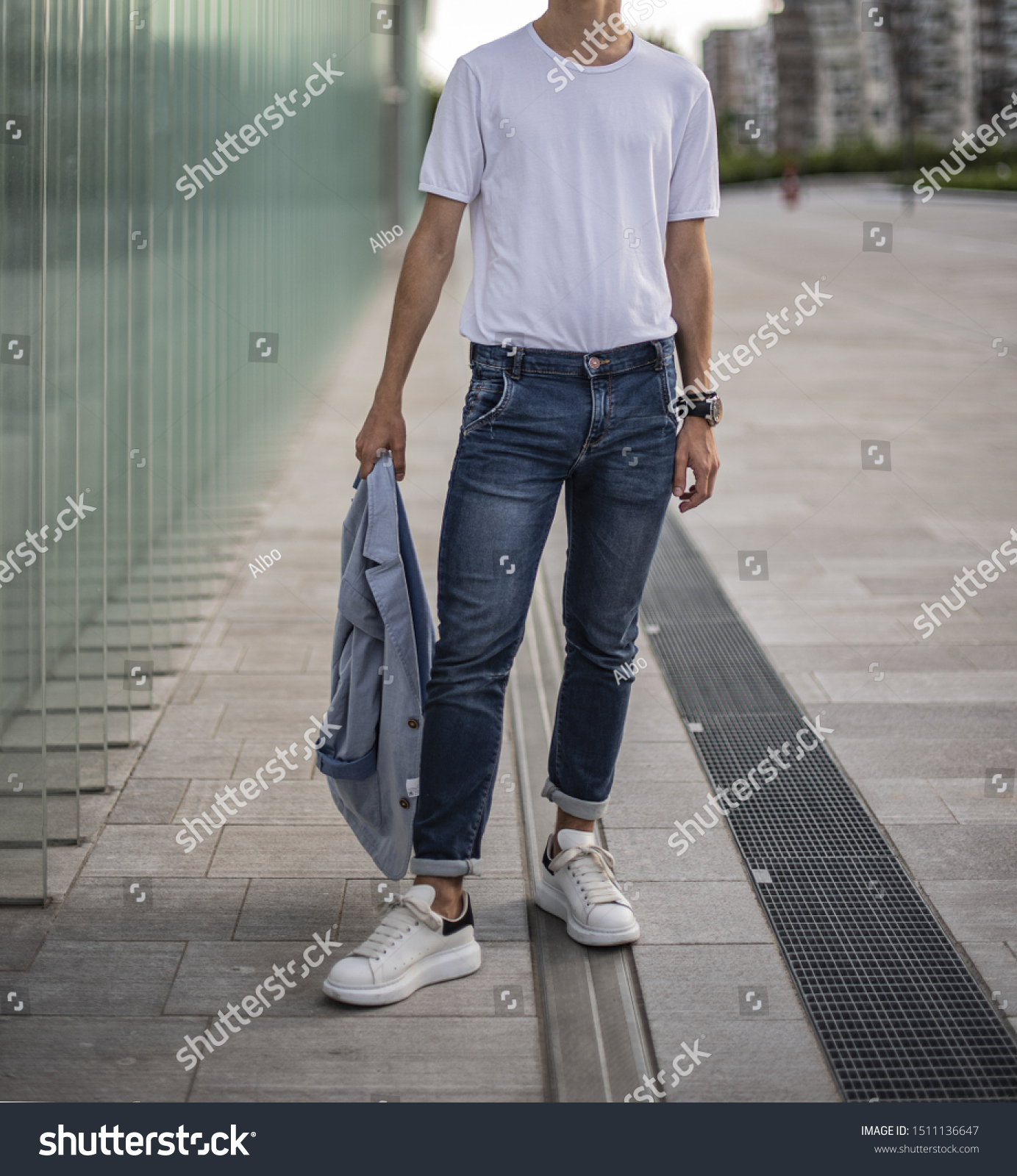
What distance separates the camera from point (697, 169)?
2.69 meters

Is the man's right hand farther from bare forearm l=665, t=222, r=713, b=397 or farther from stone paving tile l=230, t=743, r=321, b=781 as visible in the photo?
stone paving tile l=230, t=743, r=321, b=781

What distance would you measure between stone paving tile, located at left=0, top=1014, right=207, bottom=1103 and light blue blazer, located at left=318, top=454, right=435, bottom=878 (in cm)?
53

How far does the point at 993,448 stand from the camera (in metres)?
8.46

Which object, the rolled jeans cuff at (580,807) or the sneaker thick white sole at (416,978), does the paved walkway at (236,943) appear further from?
the rolled jeans cuff at (580,807)

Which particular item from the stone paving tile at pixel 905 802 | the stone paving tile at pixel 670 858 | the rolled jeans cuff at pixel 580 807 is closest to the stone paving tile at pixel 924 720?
the stone paving tile at pixel 905 802

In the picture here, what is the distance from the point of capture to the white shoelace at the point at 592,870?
2.93 m

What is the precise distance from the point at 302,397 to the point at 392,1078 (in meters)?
7.64

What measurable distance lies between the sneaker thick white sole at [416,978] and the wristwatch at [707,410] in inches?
44.8

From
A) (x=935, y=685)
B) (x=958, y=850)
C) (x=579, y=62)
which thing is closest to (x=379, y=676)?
(x=579, y=62)

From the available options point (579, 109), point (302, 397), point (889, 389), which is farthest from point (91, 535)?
point (889, 389)

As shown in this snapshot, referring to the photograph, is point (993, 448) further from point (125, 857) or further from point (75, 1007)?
point (75, 1007)

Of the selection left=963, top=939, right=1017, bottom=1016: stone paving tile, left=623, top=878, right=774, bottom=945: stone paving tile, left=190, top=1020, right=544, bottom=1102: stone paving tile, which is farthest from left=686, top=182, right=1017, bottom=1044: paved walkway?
left=190, top=1020, right=544, bottom=1102: stone paving tile
